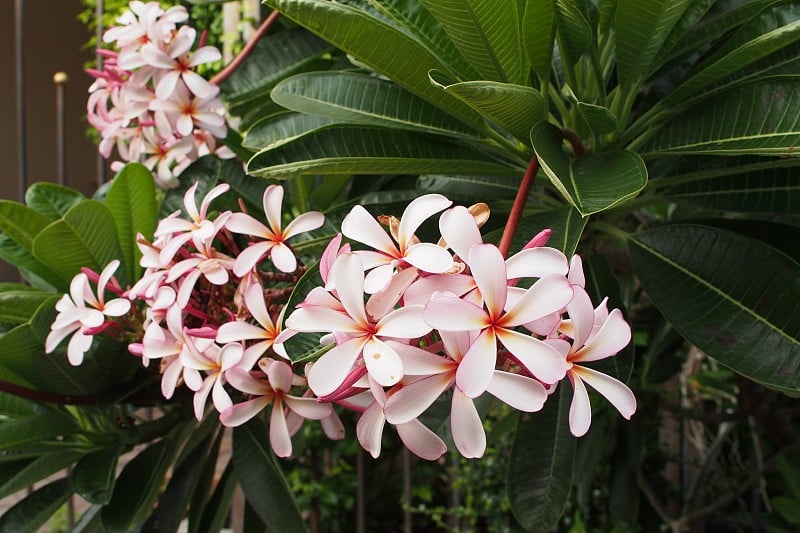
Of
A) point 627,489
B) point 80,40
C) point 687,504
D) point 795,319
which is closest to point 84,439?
point 795,319

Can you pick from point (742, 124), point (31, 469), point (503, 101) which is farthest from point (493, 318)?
point (31, 469)

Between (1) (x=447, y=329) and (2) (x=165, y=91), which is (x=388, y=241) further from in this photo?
(2) (x=165, y=91)

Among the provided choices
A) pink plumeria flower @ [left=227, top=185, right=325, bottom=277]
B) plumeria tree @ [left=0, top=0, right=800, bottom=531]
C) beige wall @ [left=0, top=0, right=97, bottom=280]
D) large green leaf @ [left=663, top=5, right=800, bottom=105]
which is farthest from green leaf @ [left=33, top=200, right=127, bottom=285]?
beige wall @ [left=0, top=0, right=97, bottom=280]

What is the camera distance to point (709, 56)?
0.59 m

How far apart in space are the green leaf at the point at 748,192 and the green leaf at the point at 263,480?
465 mm

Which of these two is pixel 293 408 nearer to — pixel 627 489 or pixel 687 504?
pixel 627 489

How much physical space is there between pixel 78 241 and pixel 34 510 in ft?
1.13

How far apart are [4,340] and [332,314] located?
427 millimetres

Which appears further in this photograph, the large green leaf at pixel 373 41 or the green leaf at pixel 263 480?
the green leaf at pixel 263 480

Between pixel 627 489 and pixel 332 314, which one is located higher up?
pixel 332 314

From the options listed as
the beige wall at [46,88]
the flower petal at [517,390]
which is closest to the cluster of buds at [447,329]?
the flower petal at [517,390]

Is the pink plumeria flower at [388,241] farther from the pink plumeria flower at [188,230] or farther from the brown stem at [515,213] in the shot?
the pink plumeria flower at [188,230]

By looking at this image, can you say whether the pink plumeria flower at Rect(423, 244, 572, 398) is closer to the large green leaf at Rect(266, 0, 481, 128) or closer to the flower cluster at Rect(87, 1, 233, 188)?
the large green leaf at Rect(266, 0, 481, 128)

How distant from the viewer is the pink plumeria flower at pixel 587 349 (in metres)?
0.36
